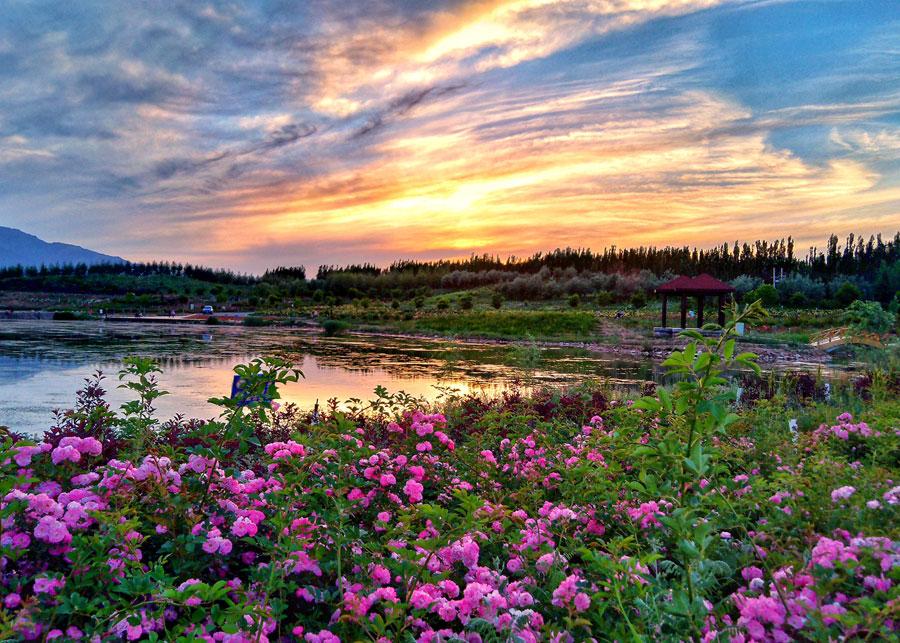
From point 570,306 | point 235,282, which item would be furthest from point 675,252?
point 235,282

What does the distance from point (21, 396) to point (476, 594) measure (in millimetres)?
11062

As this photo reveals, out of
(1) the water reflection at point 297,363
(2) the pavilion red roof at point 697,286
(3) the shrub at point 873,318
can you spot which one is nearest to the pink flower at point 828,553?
(1) the water reflection at point 297,363

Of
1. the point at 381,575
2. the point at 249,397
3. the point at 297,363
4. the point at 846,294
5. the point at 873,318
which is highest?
the point at 846,294

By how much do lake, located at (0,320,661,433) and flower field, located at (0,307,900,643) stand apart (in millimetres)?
4436

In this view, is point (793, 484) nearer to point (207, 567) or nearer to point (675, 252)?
point (207, 567)

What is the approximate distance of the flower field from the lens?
5.03 ft

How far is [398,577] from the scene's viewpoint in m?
1.92

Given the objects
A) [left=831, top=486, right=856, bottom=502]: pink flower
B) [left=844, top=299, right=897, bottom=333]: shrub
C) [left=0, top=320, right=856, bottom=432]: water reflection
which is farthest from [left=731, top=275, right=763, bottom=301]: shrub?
[left=831, top=486, right=856, bottom=502]: pink flower

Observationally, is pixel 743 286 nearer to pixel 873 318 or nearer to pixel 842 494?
pixel 873 318

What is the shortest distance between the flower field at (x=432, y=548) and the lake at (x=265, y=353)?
444cm

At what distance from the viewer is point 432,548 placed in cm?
165

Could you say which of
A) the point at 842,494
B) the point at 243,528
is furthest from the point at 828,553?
the point at 243,528

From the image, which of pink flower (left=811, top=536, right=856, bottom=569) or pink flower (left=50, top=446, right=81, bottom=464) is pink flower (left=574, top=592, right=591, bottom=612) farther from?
pink flower (left=50, top=446, right=81, bottom=464)

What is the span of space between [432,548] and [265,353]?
41.2ft
